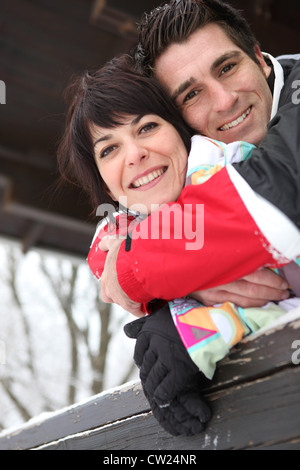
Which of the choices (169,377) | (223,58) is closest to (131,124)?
(223,58)

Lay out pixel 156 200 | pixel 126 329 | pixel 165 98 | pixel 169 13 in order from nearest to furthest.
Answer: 1. pixel 126 329
2. pixel 156 200
3. pixel 165 98
4. pixel 169 13

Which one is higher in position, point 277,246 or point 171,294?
point 277,246

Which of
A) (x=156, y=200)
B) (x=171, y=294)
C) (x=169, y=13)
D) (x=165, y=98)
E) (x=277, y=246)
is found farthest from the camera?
(x=169, y=13)

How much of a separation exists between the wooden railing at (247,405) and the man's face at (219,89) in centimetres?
79

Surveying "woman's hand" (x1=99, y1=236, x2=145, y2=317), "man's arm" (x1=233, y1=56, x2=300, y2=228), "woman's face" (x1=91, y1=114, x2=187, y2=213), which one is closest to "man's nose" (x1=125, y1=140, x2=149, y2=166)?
"woman's face" (x1=91, y1=114, x2=187, y2=213)

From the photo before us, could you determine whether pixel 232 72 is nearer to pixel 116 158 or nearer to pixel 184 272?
pixel 116 158

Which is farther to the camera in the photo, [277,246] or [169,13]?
[169,13]

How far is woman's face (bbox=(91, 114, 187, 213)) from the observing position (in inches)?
63.9

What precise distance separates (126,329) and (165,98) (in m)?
0.78

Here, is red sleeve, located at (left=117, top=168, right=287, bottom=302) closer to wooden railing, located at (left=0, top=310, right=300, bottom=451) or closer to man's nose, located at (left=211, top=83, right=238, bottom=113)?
wooden railing, located at (left=0, top=310, right=300, bottom=451)

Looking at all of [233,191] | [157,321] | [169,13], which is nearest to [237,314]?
[157,321]

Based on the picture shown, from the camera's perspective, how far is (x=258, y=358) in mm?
1221

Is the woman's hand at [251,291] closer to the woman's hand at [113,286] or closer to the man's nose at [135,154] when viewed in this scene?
the woman's hand at [113,286]

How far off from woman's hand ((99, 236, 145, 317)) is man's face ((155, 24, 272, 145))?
544 mm
